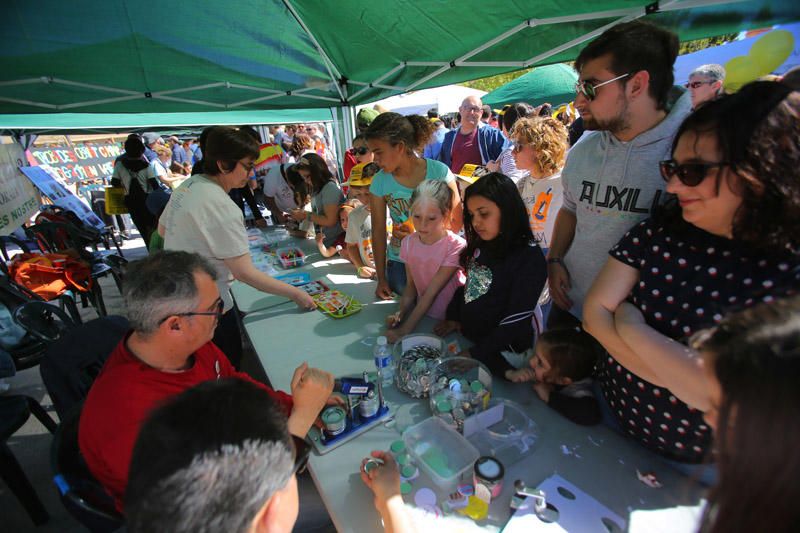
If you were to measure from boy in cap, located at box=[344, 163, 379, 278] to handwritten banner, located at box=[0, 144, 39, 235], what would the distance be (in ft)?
14.8

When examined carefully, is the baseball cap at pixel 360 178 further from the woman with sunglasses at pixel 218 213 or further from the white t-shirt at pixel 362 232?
the woman with sunglasses at pixel 218 213

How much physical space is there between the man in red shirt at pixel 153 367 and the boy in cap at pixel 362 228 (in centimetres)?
162

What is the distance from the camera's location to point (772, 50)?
11.6ft

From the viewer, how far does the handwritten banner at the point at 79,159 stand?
33.8ft

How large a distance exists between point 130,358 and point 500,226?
159 cm

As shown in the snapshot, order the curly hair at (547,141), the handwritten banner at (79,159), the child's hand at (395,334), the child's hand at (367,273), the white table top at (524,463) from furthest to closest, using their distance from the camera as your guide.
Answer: the handwritten banner at (79,159) < the child's hand at (367,273) < the curly hair at (547,141) < the child's hand at (395,334) < the white table top at (524,463)

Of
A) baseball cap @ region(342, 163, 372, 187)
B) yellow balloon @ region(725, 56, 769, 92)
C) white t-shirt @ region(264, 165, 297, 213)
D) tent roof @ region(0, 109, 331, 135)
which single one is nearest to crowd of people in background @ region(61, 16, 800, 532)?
baseball cap @ region(342, 163, 372, 187)

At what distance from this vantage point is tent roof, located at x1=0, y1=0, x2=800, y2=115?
7.87 ft

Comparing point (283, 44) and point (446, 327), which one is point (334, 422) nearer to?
point (446, 327)

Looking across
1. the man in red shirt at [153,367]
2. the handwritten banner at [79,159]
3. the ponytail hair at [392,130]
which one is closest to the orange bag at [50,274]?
the man in red shirt at [153,367]

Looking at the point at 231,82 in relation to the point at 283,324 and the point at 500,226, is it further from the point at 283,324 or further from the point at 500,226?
the point at 500,226

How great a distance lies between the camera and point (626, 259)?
114 centimetres

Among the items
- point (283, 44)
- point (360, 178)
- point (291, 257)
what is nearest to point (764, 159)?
point (360, 178)

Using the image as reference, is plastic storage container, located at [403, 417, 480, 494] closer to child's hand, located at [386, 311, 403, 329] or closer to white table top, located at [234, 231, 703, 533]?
white table top, located at [234, 231, 703, 533]
